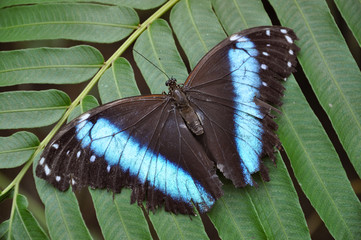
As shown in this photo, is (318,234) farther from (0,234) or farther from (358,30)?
(0,234)

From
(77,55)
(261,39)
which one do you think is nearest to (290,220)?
(261,39)

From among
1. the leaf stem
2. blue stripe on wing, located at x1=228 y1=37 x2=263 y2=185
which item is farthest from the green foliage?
blue stripe on wing, located at x1=228 y1=37 x2=263 y2=185

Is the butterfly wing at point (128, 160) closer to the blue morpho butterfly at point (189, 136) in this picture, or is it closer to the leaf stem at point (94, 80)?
the blue morpho butterfly at point (189, 136)

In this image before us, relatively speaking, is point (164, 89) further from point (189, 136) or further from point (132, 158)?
point (132, 158)

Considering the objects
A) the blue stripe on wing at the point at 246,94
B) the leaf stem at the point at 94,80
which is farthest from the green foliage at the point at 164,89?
the blue stripe on wing at the point at 246,94

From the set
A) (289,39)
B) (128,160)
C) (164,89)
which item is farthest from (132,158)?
(289,39)

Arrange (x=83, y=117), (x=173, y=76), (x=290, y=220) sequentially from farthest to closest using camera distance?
(x=173, y=76) < (x=83, y=117) < (x=290, y=220)

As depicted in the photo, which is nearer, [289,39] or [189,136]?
[289,39]

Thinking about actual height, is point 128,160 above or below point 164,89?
below
